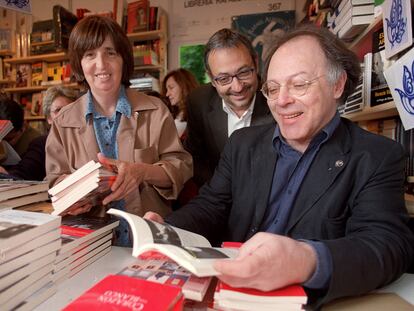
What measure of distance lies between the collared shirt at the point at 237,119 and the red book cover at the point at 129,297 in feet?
3.97

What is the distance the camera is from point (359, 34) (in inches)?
72.7

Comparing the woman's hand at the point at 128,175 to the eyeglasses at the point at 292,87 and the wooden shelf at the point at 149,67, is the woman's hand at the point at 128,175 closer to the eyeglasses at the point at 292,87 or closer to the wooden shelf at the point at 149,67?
the eyeglasses at the point at 292,87

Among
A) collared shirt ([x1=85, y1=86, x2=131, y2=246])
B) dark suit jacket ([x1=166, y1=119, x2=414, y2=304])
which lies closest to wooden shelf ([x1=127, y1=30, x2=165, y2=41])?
collared shirt ([x1=85, y1=86, x2=131, y2=246])

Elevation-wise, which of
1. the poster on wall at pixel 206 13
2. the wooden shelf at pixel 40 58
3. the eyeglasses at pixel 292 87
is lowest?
the eyeglasses at pixel 292 87

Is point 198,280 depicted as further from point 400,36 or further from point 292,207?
point 400,36

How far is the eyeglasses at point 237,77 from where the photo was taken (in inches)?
62.6

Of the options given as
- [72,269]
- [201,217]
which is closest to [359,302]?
[201,217]

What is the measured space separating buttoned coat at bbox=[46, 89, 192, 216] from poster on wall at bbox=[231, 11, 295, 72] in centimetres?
267

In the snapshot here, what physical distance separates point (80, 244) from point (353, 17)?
1.69 meters

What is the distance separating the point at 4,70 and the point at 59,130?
4234 mm

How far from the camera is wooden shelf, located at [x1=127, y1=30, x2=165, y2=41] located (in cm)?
391

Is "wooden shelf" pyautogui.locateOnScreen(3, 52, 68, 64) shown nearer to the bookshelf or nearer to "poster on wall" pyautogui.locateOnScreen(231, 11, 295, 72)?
the bookshelf

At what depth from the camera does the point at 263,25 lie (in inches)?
150

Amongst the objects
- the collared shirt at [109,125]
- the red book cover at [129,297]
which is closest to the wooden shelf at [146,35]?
the collared shirt at [109,125]
